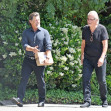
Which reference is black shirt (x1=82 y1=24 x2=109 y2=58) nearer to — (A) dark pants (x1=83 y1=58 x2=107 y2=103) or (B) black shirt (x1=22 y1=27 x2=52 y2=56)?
(A) dark pants (x1=83 y1=58 x2=107 y2=103)

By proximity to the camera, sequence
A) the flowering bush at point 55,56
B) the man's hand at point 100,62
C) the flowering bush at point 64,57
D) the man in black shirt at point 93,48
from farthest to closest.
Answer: the flowering bush at point 64,57 < the flowering bush at point 55,56 < the man in black shirt at point 93,48 < the man's hand at point 100,62

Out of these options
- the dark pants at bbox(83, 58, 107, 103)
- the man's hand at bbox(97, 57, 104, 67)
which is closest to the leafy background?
the dark pants at bbox(83, 58, 107, 103)

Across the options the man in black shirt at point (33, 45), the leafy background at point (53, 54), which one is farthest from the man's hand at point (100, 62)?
the leafy background at point (53, 54)

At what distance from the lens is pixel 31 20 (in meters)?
7.81

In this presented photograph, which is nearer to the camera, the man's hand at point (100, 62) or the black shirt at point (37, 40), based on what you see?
the man's hand at point (100, 62)

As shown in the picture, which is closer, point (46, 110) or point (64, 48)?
point (46, 110)

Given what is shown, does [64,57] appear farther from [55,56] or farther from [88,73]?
[88,73]

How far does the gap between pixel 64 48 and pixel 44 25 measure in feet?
2.51

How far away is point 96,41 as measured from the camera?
25.2 feet

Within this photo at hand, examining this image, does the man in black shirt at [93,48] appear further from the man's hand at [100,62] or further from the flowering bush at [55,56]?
the flowering bush at [55,56]

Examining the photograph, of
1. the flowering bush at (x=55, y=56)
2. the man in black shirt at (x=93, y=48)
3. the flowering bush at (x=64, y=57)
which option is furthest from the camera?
the flowering bush at (x=64, y=57)

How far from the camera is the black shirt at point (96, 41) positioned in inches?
302

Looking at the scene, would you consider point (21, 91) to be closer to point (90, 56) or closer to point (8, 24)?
point (90, 56)

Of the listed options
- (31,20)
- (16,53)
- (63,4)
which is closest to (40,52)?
(31,20)
